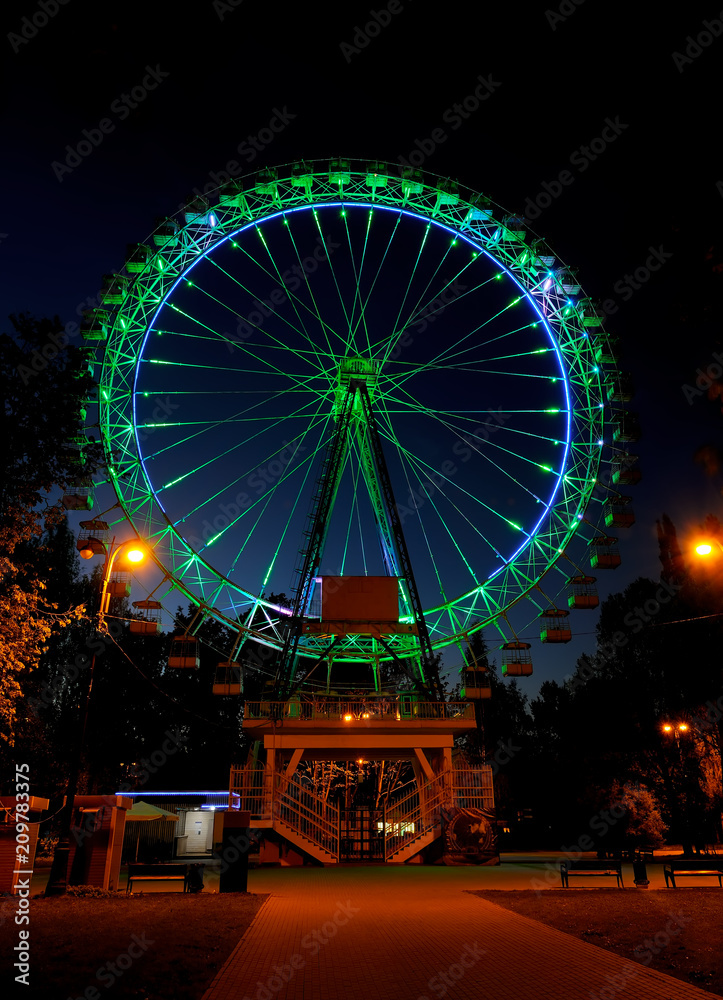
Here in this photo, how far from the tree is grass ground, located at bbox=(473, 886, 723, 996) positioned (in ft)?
33.7

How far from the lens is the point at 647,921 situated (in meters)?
10.8

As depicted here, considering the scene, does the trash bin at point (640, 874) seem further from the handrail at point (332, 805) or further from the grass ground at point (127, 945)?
the handrail at point (332, 805)

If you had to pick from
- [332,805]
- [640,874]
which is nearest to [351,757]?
[332,805]

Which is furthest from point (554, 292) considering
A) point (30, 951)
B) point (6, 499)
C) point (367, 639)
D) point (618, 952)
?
point (30, 951)

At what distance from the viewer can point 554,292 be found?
31.2 meters

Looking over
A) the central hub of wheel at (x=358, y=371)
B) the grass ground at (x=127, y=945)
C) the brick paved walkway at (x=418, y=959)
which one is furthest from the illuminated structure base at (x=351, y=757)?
the central hub of wheel at (x=358, y=371)

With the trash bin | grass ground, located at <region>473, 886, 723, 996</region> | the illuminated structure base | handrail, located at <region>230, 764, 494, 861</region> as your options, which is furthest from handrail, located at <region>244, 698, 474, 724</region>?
grass ground, located at <region>473, 886, 723, 996</region>

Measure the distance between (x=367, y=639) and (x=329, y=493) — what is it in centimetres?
795

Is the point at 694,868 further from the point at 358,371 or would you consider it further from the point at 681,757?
the point at 681,757

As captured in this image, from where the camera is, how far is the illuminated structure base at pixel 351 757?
76.1 feet

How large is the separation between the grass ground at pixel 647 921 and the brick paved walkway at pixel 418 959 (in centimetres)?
30

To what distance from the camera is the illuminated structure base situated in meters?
23.2

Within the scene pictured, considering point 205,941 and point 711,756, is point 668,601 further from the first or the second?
point 205,941

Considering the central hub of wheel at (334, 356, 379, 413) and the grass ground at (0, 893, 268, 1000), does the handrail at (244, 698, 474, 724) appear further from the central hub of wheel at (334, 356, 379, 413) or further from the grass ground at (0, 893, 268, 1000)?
the grass ground at (0, 893, 268, 1000)
